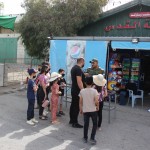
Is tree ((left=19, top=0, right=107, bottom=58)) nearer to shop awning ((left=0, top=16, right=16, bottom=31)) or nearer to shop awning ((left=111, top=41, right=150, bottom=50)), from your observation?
shop awning ((left=0, top=16, right=16, bottom=31))

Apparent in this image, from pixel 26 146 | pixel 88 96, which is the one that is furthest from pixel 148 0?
pixel 26 146

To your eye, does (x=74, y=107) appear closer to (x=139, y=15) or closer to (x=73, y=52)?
(x=73, y=52)

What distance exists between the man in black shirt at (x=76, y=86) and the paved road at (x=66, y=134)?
258 mm

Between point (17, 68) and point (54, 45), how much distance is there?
529 centimetres

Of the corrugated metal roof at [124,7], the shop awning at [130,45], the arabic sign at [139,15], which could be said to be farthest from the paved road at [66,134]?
the corrugated metal roof at [124,7]

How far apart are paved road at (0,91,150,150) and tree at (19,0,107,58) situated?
631 centimetres

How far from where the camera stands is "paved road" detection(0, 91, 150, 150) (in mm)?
6555

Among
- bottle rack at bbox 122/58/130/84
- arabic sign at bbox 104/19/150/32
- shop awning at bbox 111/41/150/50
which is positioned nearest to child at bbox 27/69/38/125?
shop awning at bbox 111/41/150/50

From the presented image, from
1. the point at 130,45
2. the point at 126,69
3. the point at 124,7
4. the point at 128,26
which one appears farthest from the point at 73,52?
the point at 124,7

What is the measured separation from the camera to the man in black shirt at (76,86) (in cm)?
760

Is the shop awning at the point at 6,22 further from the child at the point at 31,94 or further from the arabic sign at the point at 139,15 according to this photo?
the child at the point at 31,94

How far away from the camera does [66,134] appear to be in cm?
741

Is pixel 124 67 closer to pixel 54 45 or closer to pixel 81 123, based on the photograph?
pixel 54 45

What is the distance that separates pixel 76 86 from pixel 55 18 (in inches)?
326
